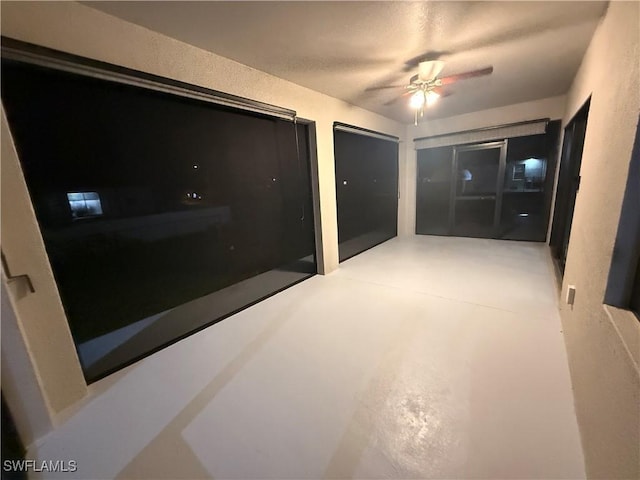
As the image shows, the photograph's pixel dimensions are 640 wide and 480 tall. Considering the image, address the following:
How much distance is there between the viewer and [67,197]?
1533mm

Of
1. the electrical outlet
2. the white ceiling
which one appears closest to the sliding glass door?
the white ceiling

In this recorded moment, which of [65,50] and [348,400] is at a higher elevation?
[65,50]

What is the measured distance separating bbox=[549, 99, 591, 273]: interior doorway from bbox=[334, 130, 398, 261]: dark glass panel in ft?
7.77

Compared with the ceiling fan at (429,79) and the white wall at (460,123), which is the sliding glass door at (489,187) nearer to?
the white wall at (460,123)

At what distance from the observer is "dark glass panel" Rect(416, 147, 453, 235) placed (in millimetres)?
4820

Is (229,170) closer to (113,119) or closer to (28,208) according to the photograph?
(113,119)

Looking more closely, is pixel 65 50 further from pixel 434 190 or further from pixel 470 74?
pixel 434 190

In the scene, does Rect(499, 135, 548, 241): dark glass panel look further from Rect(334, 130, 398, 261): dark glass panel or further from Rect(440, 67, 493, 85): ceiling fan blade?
Rect(440, 67, 493, 85): ceiling fan blade

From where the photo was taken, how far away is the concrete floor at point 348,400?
1.13 meters

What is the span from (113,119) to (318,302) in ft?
7.15

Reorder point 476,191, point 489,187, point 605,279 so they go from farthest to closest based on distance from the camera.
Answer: point 476,191 → point 489,187 → point 605,279

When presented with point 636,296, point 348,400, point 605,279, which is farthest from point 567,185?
point 348,400

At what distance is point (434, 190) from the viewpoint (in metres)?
5.00

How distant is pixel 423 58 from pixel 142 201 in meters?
2.53
